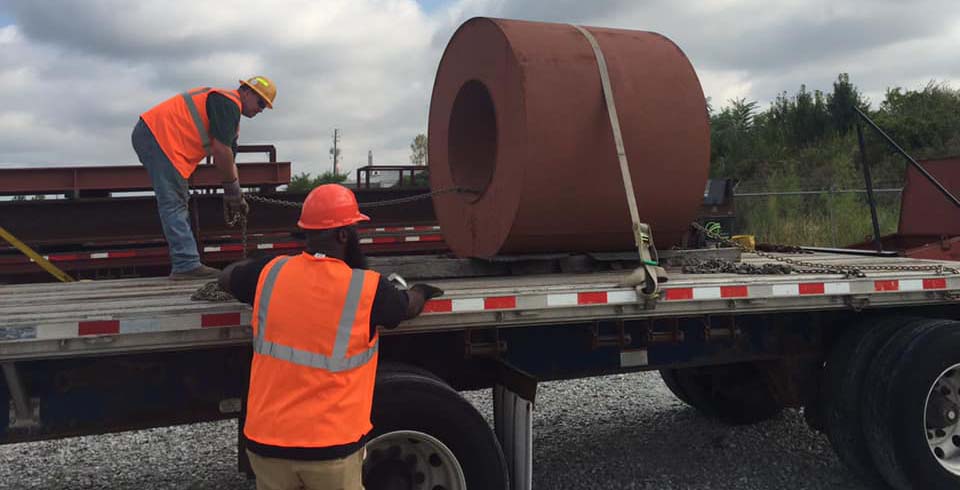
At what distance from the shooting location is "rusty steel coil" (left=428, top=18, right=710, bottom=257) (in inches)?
155

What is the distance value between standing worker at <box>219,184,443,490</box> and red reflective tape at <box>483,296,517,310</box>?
2.23 ft

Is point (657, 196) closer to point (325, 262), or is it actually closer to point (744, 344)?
point (744, 344)

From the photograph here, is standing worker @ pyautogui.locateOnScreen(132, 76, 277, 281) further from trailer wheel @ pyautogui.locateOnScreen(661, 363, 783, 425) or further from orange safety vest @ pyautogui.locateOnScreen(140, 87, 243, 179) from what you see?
trailer wheel @ pyautogui.locateOnScreen(661, 363, 783, 425)

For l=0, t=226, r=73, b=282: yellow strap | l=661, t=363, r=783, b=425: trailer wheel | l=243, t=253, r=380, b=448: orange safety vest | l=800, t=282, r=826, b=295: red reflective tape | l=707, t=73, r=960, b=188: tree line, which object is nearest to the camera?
l=243, t=253, r=380, b=448: orange safety vest

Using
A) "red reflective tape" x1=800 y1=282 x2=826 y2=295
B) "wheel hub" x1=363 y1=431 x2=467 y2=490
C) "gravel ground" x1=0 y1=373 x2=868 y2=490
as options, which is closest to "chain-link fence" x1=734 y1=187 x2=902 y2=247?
"gravel ground" x1=0 y1=373 x2=868 y2=490

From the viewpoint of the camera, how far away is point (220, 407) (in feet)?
10.4

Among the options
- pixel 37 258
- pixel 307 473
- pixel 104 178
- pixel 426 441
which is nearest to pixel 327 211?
pixel 307 473

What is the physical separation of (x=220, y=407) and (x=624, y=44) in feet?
9.75

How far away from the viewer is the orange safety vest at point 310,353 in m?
2.33

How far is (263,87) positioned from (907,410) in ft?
13.5

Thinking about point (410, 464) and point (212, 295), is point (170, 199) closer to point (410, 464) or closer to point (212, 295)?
point (212, 295)

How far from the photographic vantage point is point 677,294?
3.35 metres

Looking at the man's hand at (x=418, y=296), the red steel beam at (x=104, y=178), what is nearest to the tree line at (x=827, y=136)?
the red steel beam at (x=104, y=178)

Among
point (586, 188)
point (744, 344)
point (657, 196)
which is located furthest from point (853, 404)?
point (586, 188)
